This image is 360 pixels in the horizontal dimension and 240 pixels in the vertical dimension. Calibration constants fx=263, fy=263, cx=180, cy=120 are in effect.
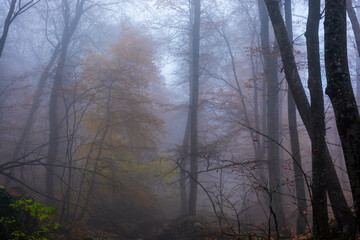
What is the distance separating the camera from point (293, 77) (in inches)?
207

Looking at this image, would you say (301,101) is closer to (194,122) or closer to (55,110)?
(194,122)

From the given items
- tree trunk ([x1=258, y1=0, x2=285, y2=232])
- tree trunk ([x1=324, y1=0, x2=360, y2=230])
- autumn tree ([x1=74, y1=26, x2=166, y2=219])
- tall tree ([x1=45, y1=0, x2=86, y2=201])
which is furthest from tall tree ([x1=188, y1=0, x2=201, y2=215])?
tree trunk ([x1=324, y1=0, x2=360, y2=230])

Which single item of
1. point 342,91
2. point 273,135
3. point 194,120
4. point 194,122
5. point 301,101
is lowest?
point 342,91

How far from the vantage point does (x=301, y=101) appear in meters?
5.15

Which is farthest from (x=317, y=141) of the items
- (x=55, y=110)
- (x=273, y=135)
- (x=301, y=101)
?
(x=55, y=110)

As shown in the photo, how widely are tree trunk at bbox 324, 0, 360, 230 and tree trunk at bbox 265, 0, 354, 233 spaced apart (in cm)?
131

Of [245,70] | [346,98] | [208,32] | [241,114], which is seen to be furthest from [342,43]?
[245,70]

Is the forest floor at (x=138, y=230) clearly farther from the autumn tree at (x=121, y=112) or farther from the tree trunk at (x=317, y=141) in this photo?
the tree trunk at (x=317, y=141)

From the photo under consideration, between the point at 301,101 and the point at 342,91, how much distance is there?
5.99ft

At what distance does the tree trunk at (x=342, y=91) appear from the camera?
3.12 metres

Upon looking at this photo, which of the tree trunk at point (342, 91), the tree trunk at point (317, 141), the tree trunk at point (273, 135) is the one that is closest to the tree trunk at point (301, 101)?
the tree trunk at point (317, 141)

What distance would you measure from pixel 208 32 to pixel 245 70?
17.3 ft

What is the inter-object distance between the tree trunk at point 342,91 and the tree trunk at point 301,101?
4.29 ft

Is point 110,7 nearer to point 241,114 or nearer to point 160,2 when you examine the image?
point 160,2
